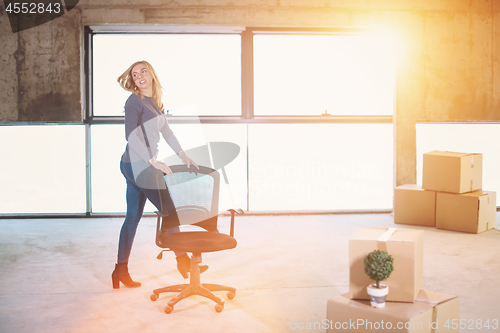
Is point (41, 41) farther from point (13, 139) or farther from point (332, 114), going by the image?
point (332, 114)

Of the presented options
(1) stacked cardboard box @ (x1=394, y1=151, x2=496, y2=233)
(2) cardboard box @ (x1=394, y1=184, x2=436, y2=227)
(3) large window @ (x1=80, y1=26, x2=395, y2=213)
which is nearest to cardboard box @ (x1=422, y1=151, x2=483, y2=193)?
(1) stacked cardboard box @ (x1=394, y1=151, x2=496, y2=233)

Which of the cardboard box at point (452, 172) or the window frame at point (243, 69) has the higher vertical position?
the window frame at point (243, 69)

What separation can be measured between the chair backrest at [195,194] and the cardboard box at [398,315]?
109 cm

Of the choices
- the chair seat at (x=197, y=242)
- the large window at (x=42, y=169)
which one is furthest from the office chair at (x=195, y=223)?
the large window at (x=42, y=169)

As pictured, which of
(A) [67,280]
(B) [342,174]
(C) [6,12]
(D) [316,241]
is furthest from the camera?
(B) [342,174]

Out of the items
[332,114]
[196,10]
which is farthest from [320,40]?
[196,10]

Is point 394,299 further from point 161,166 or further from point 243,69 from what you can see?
point 243,69

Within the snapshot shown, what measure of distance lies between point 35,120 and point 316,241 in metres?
3.62

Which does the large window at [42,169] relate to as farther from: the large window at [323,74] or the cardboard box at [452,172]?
the cardboard box at [452,172]

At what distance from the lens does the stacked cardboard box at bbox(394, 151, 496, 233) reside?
459cm

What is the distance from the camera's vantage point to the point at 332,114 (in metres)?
5.79

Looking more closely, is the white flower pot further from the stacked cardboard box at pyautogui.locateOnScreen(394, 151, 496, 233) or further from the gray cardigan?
the stacked cardboard box at pyautogui.locateOnScreen(394, 151, 496, 233)

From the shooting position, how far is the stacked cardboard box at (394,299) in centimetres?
189

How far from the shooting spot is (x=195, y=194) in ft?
9.73
